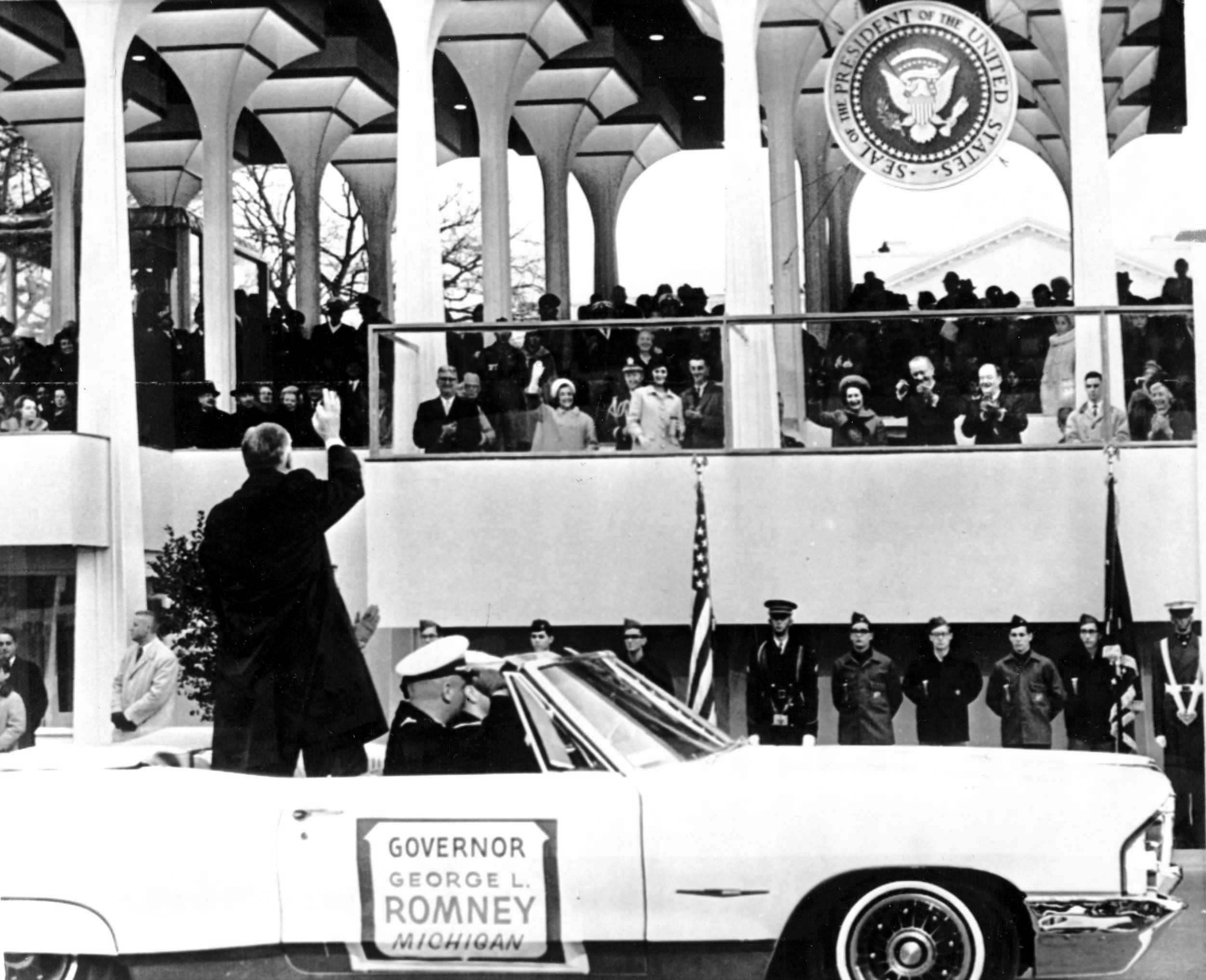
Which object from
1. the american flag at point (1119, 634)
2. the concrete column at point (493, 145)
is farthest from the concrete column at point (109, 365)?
the american flag at point (1119, 634)

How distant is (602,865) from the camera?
5371mm

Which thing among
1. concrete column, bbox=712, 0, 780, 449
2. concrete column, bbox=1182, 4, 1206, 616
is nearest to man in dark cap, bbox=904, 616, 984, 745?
concrete column, bbox=1182, 4, 1206, 616

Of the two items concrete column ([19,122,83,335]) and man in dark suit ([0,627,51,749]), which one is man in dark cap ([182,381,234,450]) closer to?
man in dark suit ([0,627,51,749])

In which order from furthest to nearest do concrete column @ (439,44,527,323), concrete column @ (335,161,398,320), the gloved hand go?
concrete column @ (335,161,398,320), concrete column @ (439,44,527,323), the gloved hand

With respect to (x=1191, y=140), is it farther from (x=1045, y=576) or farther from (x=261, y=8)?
(x=261, y=8)

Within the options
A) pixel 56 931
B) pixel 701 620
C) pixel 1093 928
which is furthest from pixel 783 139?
pixel 56 931

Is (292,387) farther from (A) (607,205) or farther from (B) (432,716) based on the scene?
(B) (432,716)

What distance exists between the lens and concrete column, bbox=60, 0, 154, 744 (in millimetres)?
9852

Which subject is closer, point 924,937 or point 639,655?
point 924,937

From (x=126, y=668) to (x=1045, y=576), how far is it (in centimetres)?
445

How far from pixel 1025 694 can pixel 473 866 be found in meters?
3.74

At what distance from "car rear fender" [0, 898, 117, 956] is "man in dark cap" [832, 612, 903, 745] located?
360 centimetres

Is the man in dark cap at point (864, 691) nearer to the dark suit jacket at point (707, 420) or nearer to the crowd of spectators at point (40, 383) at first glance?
the dark suit jacket at point (707, 420)

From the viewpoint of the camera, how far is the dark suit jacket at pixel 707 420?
31.3 ft
